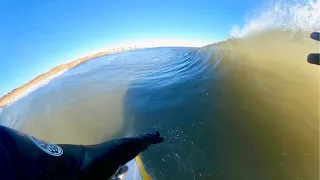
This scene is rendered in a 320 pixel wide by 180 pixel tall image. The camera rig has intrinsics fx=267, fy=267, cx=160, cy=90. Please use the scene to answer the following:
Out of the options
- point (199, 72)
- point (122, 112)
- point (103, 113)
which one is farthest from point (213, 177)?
point (199, 72)

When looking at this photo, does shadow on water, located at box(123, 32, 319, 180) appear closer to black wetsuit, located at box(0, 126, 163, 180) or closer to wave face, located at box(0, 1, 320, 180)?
wave face, located at box(0, 1, 320, 180)

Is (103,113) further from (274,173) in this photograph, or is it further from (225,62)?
(274,173)

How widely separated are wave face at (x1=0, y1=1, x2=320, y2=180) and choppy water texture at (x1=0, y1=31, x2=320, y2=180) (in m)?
0.01

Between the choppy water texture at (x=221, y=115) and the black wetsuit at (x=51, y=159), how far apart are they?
1.50m

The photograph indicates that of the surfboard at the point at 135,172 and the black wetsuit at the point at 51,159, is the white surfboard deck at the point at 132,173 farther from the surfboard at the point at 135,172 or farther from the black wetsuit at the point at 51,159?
the black wetsuit at the point at 51,159

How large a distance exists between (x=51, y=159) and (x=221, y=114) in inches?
115

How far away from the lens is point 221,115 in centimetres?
390

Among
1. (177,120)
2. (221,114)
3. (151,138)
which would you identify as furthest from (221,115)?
(151,138)

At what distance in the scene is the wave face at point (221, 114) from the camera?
3127 mm

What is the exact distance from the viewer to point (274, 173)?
114 inches

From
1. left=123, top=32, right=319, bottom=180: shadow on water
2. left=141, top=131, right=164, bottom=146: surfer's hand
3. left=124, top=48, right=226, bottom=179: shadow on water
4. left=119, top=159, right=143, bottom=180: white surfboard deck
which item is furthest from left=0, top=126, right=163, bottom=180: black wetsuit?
left=123, top=32, right=319, bottom=180: shadow on water

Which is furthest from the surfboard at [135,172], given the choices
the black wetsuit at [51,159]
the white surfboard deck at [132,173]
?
the black wetsuit at [51,159]

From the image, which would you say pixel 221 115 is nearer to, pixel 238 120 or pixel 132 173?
pixel 238 120

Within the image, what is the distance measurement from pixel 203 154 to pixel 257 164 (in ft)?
2.06
